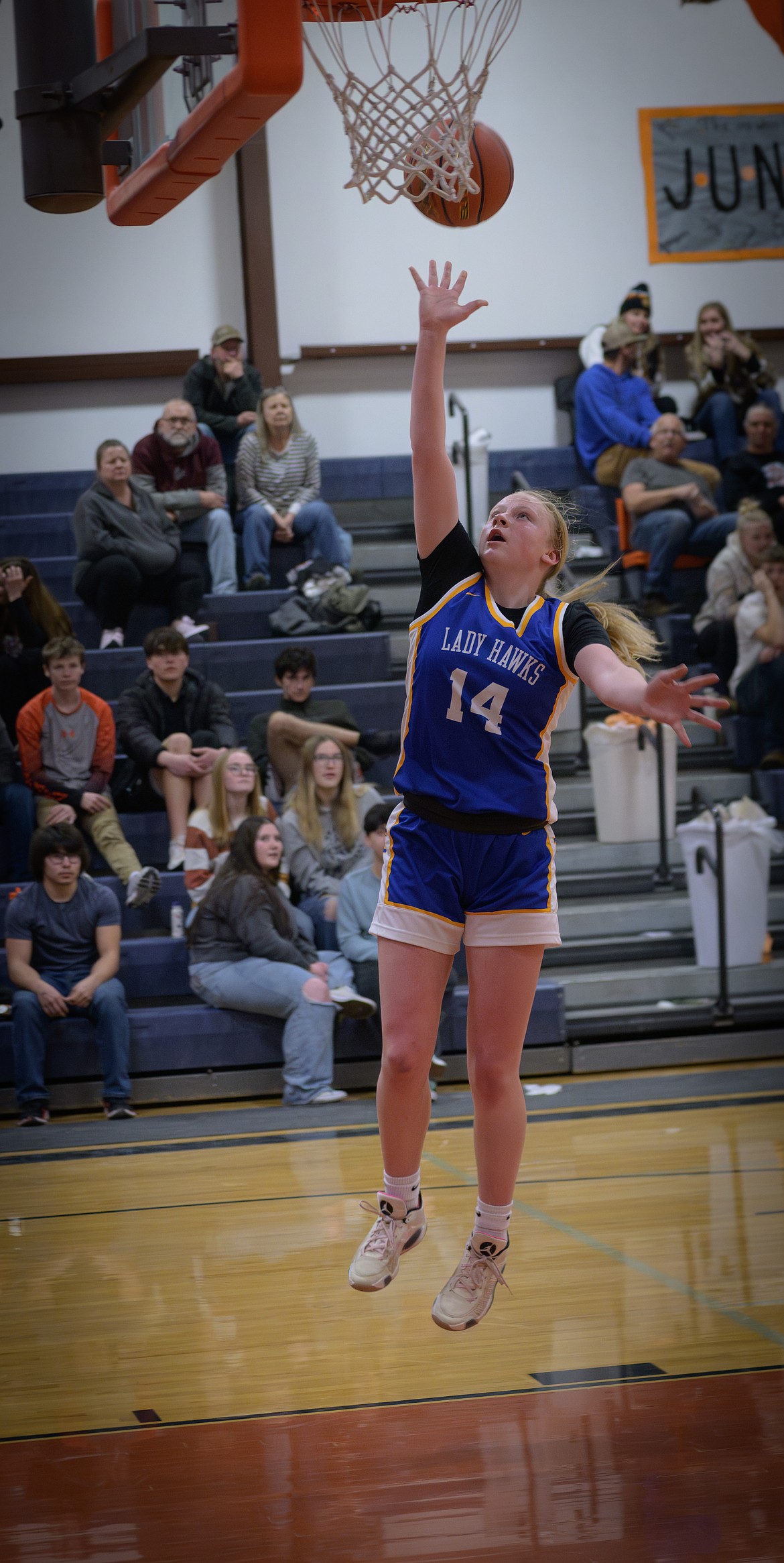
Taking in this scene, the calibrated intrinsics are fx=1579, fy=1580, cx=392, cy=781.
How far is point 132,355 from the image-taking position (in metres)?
10.8

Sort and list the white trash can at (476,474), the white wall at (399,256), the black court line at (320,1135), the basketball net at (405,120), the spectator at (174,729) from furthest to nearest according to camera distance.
A: the white wall at (399,256)
the white trash can at (476,474)
the spectator at (174,729)
the black court line at (320,1135)
the basketball net at (405,120)

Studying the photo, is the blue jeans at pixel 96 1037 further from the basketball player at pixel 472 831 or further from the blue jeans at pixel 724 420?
the blue jeans at pixel 724 420

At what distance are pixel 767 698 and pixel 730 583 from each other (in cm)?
75

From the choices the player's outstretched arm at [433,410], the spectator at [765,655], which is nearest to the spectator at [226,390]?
the spectator at [765,655]

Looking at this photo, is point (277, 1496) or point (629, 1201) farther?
point (629, 1201)

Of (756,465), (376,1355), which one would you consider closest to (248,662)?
(756,465)

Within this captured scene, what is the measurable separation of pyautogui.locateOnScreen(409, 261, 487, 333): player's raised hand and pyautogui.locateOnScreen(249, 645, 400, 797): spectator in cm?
449

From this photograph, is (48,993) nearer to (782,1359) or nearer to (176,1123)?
(176,1123)

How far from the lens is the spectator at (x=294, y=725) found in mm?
7898

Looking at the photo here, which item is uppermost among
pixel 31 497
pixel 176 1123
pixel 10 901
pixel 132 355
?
pixel 132 355

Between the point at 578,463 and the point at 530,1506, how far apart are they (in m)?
8.74

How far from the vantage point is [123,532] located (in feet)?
28.4

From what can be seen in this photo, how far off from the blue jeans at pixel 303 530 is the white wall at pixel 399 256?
1.94 meters

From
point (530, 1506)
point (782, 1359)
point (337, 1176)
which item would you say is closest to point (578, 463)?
point (337, 1176)
